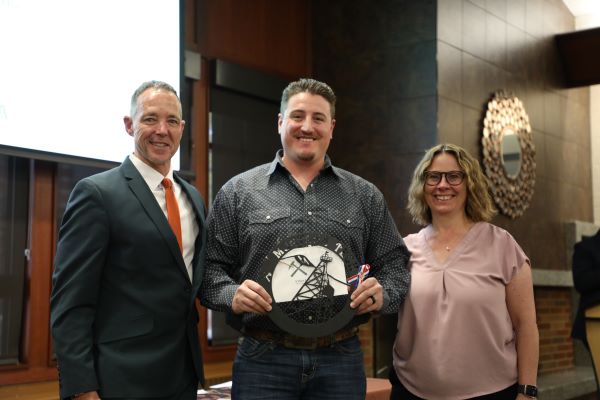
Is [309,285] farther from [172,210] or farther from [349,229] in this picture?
[172,210]

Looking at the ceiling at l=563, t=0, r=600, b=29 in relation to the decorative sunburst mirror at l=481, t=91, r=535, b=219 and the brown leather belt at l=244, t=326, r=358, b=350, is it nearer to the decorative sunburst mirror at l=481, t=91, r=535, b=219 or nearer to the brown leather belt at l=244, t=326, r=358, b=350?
the decorative sunburst mirror at l=481, t=91, r=535, b=219

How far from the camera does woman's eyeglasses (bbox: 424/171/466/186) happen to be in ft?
7.93

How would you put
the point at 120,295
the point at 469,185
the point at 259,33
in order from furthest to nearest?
the point at 259,33 < the point at 469,185 < the point at 120,295

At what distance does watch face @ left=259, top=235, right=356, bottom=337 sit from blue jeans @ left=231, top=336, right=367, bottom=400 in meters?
0.09

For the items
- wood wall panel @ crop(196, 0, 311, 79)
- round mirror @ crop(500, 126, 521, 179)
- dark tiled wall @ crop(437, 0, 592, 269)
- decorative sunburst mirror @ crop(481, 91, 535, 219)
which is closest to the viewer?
wood wall panel @ crop(196, 0, 311, 79)

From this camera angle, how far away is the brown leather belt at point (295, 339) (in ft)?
6.30

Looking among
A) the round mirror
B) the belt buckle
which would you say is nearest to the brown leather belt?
the belt buckle

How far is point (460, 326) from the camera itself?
227 centimetres

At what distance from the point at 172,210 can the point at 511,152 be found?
4.38 m

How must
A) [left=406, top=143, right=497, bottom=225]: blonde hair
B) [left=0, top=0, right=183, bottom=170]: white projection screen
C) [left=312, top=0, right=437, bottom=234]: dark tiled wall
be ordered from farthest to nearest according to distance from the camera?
1. [left=312, top=0, right=437, bottom=234]: dark tiled wall
2. [left=0, top=0, right=183, bottom=170]: white projection screen
3. [left=406, top=143, right=497, bottom=225]: blonde hair

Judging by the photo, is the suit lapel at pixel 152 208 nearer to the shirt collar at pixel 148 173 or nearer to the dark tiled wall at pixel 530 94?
the shirt collar at pixel 148 173

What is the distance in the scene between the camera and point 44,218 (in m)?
3.58

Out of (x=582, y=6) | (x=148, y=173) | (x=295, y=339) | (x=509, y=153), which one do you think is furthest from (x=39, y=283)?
(x=582, y=6)

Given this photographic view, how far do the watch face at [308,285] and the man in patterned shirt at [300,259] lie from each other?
2 cm
